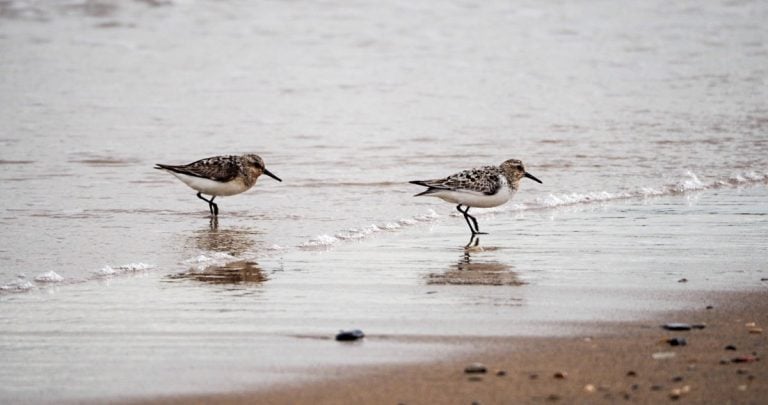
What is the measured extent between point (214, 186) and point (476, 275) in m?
4.12

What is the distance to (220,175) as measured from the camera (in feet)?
38.2

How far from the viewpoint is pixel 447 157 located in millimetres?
14586

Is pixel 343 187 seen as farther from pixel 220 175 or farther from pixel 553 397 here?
pixel 553 397

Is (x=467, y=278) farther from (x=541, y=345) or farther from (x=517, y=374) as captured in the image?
(x=517, y=374)

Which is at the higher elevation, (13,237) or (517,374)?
(517,374)

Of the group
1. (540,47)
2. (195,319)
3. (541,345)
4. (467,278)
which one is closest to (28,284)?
(195,319)

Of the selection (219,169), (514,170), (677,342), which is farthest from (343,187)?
(677,342)

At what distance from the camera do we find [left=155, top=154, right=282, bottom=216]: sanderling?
38.1ft

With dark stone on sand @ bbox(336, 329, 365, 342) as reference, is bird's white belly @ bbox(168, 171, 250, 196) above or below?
below

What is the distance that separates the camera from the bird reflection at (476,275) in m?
7.89

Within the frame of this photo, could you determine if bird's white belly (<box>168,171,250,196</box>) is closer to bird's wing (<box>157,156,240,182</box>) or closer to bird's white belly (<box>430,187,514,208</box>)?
bird's wing (<box>157,156,240,182</box>)

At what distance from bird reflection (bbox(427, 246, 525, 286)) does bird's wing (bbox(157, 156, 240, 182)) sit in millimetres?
3567

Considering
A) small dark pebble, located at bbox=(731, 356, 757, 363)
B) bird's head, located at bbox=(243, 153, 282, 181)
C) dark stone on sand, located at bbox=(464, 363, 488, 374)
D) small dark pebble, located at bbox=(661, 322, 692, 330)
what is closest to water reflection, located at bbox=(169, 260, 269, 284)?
dark stone on sand, located at bbox=(464, 363, 488, 374)

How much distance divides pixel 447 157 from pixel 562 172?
1.67 m
